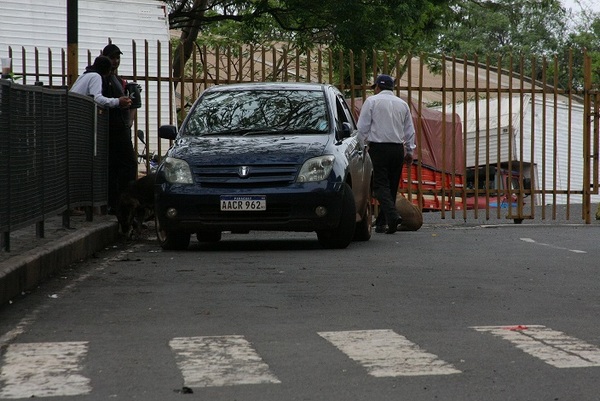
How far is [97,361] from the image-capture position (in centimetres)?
660

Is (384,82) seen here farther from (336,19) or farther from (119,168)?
(336,19)

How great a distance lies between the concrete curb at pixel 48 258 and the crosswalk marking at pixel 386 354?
275 cm

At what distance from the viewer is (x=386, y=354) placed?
6.76 meters

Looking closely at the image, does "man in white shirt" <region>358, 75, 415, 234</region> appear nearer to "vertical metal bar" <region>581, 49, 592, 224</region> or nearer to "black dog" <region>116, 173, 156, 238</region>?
"black dog" <region>116, 173, 156, 238</region>

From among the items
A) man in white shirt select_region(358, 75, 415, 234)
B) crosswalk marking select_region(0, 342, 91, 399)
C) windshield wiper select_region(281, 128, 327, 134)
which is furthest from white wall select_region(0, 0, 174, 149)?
crosswalk marking select_region(0, 342, 91, 399)

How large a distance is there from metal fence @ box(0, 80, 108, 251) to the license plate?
5.02 ft

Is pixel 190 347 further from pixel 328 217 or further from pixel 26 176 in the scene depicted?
pixel 328 217

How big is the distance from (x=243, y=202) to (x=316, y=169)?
2.54 feet

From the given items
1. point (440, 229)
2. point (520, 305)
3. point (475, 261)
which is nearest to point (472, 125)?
point (440, 229)

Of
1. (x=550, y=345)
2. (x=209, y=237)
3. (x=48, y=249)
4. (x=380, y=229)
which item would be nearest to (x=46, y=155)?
(x=48, y=249)

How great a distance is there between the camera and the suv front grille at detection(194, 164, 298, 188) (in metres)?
13.2

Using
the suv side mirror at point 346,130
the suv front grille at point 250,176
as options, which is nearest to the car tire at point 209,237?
the suv side mirror at point 346,130

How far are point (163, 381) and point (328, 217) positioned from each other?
7387mm

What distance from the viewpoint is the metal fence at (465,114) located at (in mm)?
19281
